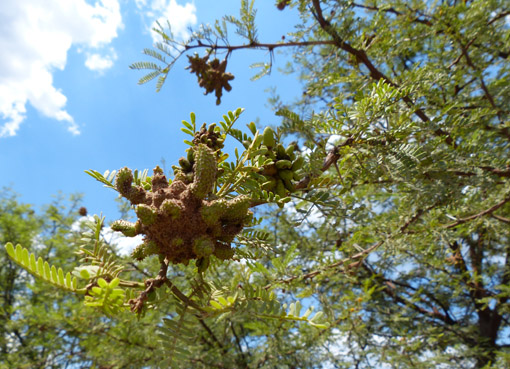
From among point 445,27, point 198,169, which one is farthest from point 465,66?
point 198,169

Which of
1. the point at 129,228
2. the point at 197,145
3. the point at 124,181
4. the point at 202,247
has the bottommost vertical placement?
the point at 202,247

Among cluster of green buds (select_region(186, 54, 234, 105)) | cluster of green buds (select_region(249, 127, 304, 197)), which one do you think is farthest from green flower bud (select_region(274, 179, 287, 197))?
cluster of green buds (select_region(186, 54, 234, 105))

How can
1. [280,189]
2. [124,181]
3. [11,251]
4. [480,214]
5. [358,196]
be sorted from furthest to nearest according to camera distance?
[358,196], [480,214], [280,189], [124,181], [11,251]

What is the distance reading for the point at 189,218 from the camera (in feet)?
2.54

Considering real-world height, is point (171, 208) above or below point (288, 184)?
below

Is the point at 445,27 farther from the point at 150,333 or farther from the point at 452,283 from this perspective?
the point at 150,333

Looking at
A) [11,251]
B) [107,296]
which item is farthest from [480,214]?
[11,251]

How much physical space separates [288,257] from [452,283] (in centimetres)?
393

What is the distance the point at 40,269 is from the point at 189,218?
31 centimetres

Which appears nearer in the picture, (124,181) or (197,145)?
(124,181)

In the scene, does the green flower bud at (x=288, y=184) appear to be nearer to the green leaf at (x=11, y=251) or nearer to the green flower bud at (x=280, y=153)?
the green flower bud at (x=280, y=153)

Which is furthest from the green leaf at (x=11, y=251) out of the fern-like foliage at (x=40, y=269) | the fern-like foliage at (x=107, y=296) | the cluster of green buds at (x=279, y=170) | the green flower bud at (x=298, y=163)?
the green flower bud at (x=298, y=163)

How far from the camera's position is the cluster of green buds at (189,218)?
2.43ft

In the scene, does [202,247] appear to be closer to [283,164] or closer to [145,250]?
[145,250]
